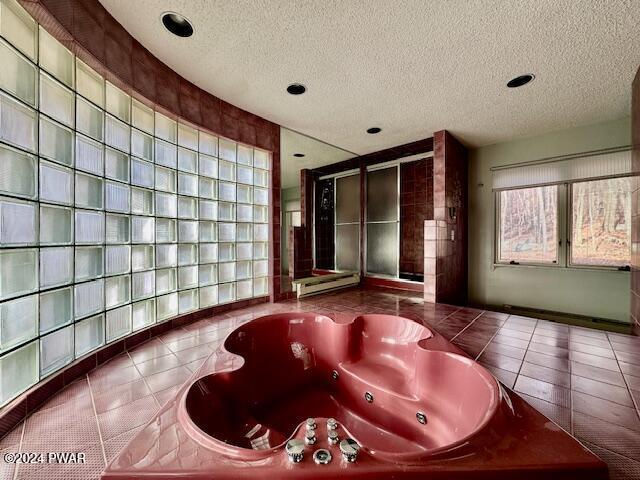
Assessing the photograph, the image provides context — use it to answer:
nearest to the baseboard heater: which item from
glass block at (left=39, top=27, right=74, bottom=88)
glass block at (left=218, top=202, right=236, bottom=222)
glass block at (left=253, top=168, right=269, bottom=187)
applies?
glass block at (left=218, top=202, right=236, bottom=222)

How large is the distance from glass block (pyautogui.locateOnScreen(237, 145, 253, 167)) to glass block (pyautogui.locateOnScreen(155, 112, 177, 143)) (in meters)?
0.72

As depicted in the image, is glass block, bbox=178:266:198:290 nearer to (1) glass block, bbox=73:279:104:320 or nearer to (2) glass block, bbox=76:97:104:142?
(1) glass block, bbox=73:279:104:320

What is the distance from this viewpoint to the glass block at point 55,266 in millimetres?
1331

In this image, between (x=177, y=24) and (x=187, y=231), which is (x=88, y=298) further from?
(x=177, y=24)

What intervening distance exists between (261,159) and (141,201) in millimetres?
1489

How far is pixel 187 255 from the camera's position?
2.46m

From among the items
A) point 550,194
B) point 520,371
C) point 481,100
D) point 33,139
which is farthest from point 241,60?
point 550,194

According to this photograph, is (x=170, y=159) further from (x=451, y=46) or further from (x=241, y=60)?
(x=451, y=46)

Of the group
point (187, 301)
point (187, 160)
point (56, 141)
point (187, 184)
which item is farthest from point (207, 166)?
point (187, 301)

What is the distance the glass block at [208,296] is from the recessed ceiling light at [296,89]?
215cm

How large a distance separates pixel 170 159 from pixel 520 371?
10.4 feet

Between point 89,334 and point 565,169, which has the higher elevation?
point 565,169

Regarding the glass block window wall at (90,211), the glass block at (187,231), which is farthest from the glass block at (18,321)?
the glass block at (187,231)

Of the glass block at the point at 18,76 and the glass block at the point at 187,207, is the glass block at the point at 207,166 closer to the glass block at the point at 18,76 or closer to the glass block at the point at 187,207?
the glass block at the point at 187,207
